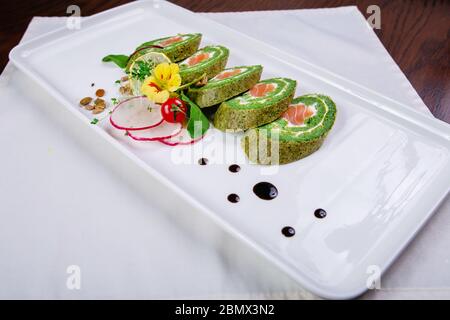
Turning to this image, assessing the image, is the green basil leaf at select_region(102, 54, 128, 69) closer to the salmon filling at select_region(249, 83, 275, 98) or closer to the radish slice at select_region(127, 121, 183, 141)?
the radish slice at select_region(127, 121, 183, 141)

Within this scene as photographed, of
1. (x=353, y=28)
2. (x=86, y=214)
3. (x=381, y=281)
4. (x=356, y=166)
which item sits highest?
(x=353, y=28)

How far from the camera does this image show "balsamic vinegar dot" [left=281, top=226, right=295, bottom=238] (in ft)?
3.78

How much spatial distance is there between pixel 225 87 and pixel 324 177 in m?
0.57

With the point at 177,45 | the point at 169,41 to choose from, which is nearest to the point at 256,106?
the point at 177,45

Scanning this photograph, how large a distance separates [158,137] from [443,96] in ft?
4.37

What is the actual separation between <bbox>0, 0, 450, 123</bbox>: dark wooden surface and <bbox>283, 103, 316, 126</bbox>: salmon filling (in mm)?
605

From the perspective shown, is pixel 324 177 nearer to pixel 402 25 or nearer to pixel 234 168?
pixel 234 168

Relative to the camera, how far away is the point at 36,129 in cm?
163

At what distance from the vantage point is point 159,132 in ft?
5.02

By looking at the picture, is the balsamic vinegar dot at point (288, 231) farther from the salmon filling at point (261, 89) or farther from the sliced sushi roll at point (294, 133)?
the salmon filling at point (261, 89)

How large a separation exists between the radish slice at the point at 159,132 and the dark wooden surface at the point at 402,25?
101 cm

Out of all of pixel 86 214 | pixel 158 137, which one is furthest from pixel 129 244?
pixel 158 137

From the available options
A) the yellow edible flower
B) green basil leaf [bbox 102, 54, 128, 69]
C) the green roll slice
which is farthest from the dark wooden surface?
the yellow edible flower

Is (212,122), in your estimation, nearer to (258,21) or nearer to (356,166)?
(356,166)
